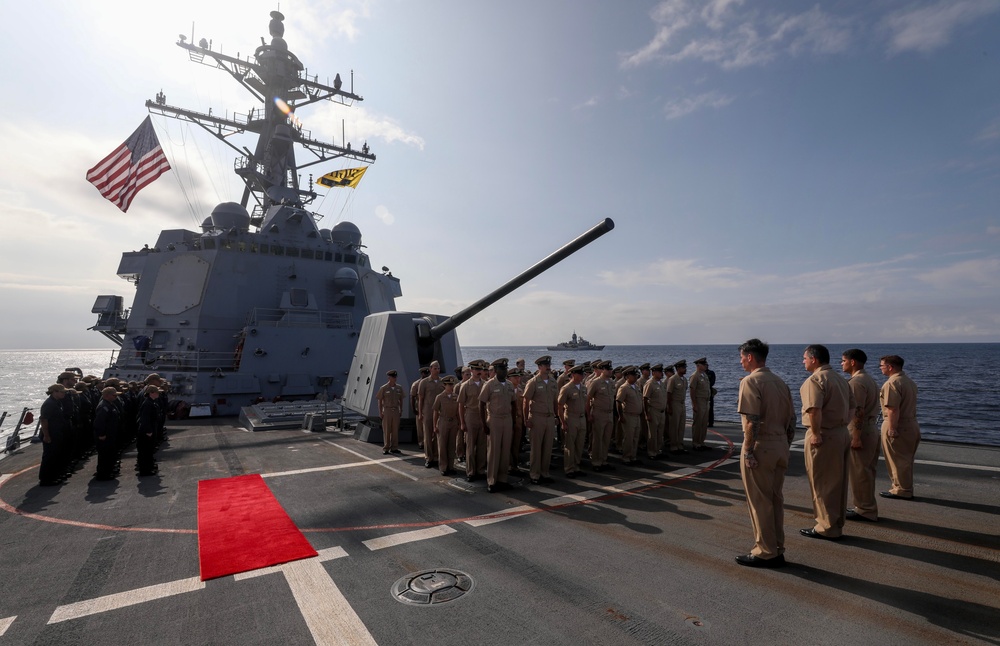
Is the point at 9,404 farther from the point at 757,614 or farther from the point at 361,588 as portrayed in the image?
the point at 757,614

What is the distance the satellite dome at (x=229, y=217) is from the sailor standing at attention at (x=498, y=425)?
14.5 meters

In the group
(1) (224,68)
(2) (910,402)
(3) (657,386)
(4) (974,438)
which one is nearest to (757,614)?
(2) (910,402)

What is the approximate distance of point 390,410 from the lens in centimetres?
887

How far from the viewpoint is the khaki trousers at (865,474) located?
4.83 metres

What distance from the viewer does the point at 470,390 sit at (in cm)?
688

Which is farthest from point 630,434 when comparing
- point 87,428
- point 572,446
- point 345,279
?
point 345,279

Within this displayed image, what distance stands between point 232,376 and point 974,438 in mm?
25511

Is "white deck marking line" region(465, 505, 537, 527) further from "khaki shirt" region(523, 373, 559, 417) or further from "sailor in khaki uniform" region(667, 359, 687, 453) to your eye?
"sailor in khaki uniform" region(667, 359, 687, 453)

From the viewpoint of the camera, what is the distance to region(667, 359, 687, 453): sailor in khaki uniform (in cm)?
875

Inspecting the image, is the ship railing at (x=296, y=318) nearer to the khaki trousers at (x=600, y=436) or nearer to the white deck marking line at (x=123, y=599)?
the khaki trousers at (x=600, y=436)

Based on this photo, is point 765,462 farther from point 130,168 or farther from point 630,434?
point 130,168

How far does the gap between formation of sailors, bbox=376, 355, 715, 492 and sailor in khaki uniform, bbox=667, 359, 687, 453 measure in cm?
2

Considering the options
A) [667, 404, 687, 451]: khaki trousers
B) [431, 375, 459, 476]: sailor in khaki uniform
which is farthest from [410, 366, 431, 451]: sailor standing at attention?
[667, 404, 687, 451]: khaki trousers

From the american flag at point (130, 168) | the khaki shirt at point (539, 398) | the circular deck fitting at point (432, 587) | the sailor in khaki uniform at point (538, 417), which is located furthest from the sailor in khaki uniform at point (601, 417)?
the american flag at point (130, 168)
